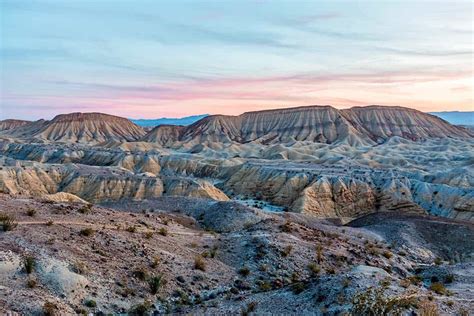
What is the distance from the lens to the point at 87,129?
180m

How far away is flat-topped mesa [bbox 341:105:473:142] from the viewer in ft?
497

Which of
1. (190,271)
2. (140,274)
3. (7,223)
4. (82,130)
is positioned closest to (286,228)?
(190,271)

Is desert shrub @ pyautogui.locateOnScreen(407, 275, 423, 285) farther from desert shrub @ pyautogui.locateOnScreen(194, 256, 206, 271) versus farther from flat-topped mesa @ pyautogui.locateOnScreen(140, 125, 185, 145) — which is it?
flat-topped mesa @ pyautogui.locateOnScreen(140, 125, 185, 145)

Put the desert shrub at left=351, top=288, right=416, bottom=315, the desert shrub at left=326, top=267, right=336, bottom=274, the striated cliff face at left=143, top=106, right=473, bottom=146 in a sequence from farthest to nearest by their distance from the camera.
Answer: the striated cliff face at left=143, top=106, right=473, bottom=146 → the desert shrub at left=326, top=267, right=336, bottom=274 → the desert shrub at left=351, top=288, right=416, bottom=315

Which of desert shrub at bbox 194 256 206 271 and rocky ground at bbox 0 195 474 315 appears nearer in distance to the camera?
rocky ground at bbox 0 195 474 315

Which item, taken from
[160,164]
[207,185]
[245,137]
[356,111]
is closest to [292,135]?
[245,137]

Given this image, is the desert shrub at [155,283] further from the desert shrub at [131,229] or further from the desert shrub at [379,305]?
the desert shrub at [379,305]

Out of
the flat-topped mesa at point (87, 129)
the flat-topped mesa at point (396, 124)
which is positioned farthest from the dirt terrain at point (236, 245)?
the flat-topped mesa at point (87, 129)

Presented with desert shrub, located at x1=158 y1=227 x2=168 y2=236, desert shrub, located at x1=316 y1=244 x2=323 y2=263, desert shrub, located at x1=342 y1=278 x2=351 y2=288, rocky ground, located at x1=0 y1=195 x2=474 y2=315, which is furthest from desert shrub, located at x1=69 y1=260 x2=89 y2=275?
desert shrub, located at x1=316 y1=244 x2=323 y2=263

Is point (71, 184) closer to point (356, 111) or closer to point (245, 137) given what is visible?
point (245, 137)

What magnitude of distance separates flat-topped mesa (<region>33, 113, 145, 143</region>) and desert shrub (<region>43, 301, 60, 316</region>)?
159754mm

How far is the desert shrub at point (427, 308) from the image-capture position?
12113mm

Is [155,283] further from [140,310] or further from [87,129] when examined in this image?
[87,129]

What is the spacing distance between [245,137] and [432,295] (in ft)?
485
